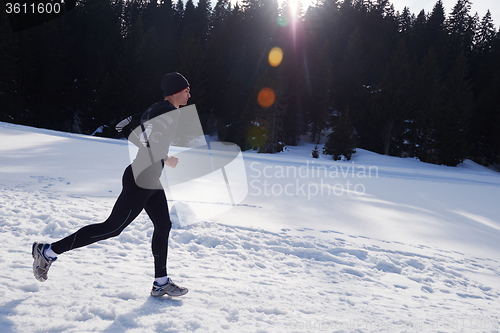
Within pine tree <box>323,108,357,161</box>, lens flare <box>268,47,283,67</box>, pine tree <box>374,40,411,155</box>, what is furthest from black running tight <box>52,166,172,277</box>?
lens flare <box>268,47,283,67</box>

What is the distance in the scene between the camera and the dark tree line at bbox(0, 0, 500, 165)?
95.2 ft

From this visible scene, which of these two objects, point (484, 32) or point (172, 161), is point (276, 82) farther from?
point (484, 32)

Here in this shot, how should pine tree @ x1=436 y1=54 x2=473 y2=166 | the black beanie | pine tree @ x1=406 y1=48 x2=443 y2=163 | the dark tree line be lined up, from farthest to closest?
the dark tree line
pine tree @ x1=406 y1=48 x2=443 y2=163
pine tree @ x1=436 y1=54 x2=473 y2=166
the black beanie

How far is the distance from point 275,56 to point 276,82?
27.0ft

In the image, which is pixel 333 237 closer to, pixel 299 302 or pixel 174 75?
pixel 299 302

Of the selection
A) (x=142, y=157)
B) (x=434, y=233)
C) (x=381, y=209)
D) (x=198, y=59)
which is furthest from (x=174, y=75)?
(x=198, y=59)

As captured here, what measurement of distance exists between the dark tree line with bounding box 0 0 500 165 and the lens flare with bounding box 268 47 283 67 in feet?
2.21

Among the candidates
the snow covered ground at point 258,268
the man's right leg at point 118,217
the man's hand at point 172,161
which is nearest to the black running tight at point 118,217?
the man's right leg at point 118,217

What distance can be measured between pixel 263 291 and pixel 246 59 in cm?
3400

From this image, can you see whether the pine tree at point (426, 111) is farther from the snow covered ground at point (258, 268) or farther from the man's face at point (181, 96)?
the man's face at point (181, 96)

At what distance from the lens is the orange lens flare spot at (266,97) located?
29.1 m

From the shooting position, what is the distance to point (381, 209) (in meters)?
7.26

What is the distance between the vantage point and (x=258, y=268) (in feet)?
12.0

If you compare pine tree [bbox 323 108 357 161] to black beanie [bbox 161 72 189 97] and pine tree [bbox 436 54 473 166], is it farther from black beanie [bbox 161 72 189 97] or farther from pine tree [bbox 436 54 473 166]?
black beanie [bbox 161 72 189 97]
